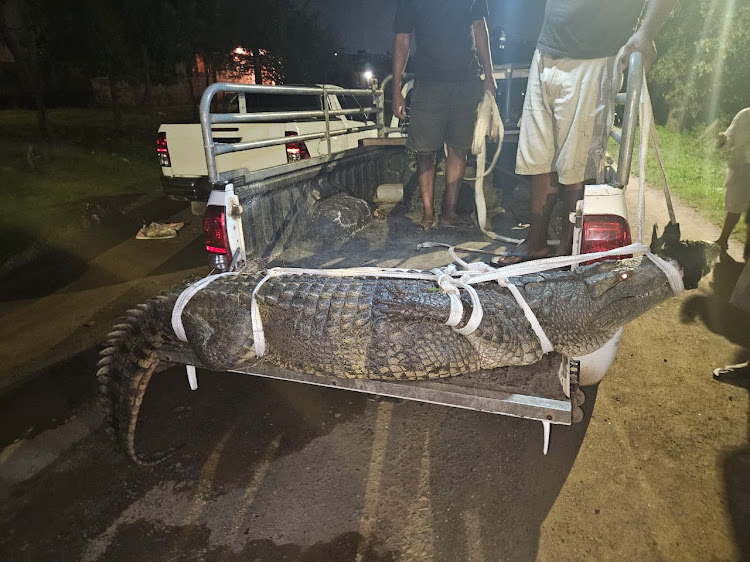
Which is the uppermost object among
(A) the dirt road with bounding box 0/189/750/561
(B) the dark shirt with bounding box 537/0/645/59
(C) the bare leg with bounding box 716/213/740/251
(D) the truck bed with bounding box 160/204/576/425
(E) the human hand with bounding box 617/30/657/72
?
(B) the dark shirt with bounding box 537/0/645/59

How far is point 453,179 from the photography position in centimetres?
402

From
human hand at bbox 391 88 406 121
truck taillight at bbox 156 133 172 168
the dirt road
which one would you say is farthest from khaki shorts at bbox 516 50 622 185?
truck taillight at bbox 156 133 172 168

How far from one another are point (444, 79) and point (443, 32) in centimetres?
34

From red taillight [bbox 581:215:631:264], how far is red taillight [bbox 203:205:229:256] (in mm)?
1834

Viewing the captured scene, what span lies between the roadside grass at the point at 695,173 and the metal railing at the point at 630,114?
5.66m

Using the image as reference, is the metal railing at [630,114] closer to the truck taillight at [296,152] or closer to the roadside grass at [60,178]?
the truck taillight at [296,152]

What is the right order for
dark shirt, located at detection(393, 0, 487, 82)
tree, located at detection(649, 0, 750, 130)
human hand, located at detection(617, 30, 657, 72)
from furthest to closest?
1. tree, located at detection(649, 0, 750, 130)
2. dark shirt, located at detection(393, 0, 487, 82)
3. human hand, located at detection(617, 30, 657, 72)

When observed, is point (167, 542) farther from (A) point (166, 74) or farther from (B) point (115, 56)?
(A) point (166, 74)

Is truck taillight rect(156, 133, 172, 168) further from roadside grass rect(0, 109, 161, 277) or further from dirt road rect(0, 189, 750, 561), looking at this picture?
dirt road rect(0, 189, 750, 561)

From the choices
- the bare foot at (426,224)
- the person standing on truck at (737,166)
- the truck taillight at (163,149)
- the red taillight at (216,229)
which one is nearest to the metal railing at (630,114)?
the bare foot at (426,224)

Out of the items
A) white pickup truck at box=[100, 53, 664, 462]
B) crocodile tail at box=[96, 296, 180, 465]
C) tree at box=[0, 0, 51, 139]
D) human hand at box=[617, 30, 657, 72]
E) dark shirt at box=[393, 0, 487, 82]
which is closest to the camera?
white pickup truck at box=[100, 53, 664, 462]

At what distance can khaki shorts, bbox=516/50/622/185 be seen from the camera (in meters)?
2.76

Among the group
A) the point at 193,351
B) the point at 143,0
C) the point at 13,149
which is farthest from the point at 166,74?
the point at 193,351

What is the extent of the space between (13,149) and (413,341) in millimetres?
14244
